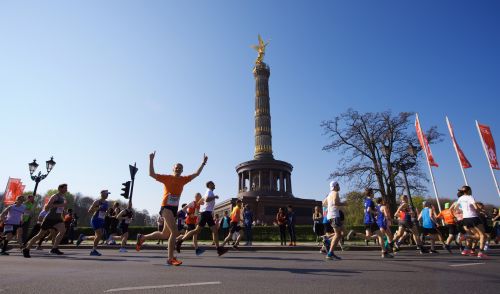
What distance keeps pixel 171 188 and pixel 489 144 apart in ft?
77.4

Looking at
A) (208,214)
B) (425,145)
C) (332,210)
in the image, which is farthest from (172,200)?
(425,145)

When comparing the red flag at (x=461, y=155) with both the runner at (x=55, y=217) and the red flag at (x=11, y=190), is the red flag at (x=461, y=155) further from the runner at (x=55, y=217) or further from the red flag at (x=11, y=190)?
the red flag at (x=11, y=190)

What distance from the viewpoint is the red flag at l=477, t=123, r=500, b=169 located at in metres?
22.1

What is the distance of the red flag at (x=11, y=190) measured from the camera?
68.7ft

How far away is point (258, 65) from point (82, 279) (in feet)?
191

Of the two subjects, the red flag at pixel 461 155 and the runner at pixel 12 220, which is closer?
the runner at pixel 12 220

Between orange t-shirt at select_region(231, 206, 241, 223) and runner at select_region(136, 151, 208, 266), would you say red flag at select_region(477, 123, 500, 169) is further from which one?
runner at select_region(136, 151, 208, 266)

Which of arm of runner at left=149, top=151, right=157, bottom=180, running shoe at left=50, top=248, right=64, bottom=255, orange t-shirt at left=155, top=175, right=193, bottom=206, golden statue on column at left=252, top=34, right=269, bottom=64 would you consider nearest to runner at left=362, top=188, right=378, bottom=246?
orange t-shirt at left=155, top=175, right=193, bottom=206

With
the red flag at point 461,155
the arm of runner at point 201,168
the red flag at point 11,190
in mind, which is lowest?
the arm of runner at point 201,168

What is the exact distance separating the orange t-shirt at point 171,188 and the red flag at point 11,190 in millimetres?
18937

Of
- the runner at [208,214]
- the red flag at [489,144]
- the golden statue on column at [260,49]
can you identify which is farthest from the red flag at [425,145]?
the golden statue on column at [260,49]

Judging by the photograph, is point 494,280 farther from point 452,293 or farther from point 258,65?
point 258,65

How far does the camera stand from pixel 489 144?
22703mm

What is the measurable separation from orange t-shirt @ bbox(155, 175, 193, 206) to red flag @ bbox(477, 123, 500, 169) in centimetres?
2253
